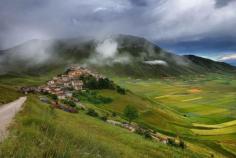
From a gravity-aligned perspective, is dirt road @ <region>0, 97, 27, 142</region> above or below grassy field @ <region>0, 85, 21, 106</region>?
above

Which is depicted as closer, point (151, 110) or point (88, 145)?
point (88, 145)

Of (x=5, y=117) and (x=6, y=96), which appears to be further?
(x=6, y=96)

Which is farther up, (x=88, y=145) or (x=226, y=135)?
(x=88, y=145)

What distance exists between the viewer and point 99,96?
124312 millimetres

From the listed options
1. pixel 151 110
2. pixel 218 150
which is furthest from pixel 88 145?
pixel 151 110

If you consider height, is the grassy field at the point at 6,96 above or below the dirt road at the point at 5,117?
below

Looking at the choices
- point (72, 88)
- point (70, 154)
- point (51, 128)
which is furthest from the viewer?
point (72, 88)

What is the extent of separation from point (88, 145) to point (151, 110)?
358 feet

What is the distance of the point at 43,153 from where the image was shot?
829 cm

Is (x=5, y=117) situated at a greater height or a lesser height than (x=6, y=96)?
greater

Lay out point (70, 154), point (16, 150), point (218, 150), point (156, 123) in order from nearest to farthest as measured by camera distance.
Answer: point (16, 150)
point (70, 154)
point (218, 150)
point (156, 123)

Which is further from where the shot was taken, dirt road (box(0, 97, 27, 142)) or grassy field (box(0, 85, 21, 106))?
grassy field (box(0, 85, 21, 106))

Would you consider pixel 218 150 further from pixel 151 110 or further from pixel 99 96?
pixel 99 96

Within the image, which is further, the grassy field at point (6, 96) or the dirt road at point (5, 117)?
the grassy field at point (6, 96)
